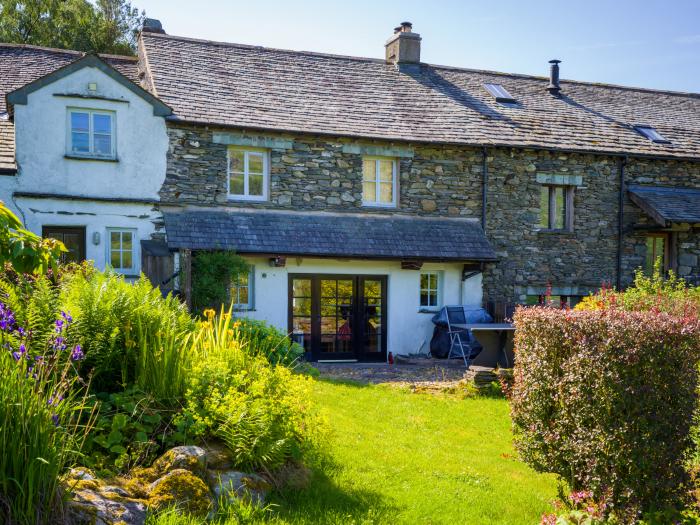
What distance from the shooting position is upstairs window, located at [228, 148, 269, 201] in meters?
16.3

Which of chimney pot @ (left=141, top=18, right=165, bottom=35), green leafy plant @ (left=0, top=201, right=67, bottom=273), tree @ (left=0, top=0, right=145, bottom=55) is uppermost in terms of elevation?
tree @ (left=0, top=0, right=145, bottom=55)

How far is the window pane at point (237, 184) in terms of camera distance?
642 inches

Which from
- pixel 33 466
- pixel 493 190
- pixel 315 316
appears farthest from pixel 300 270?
pixel 33 466

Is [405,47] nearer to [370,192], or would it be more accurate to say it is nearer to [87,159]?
[370,192]

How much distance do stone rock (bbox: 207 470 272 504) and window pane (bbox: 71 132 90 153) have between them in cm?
1124

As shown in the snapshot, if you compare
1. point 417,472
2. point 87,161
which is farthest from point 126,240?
point 417,472

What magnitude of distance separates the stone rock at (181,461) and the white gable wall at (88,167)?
34.0ft

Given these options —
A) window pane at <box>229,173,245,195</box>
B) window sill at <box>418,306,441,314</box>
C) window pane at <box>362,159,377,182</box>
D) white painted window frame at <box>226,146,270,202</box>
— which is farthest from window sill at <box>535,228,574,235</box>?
window pane at <box>229,173,245,195</box>

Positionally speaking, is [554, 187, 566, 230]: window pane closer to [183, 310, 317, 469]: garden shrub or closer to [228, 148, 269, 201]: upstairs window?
[228, 148, 269, 201]: upstairs window

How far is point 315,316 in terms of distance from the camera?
16531mm

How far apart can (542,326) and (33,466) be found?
13.0 ft

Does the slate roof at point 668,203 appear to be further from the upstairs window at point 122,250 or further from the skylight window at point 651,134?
the upstairs window at point 122,250

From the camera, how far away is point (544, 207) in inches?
731

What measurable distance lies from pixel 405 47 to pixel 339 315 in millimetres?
8946
